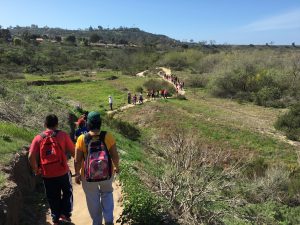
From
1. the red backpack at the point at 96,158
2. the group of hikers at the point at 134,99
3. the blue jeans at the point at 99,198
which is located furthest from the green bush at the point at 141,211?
the group of hikers at the point at 134,99

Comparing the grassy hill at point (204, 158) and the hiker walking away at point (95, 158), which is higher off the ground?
the hiker walking away at point (95, 158)

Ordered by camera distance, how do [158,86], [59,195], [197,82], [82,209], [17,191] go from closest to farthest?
[59,195] → [17,191] → [82,209] → [158,86] → [197,82]

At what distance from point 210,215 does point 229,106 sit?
109ft

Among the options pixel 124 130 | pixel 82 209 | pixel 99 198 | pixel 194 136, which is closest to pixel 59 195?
pixel 99 198

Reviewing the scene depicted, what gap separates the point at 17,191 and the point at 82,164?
147cm

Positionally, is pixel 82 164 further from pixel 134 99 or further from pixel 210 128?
pixel 134 99

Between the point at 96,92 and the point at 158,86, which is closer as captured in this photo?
the point at 96,92

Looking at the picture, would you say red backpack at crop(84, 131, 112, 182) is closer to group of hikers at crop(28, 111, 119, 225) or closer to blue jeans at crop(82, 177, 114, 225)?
group of hikers at crop(28, 111, 119, 225)

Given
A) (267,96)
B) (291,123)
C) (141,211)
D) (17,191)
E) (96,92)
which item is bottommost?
(291,123)

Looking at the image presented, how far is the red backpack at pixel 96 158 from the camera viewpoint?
5730 millimetres

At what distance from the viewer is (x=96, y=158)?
5.73m

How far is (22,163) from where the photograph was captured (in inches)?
319

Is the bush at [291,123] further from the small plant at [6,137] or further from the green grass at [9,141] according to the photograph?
the small plant at [6,137]

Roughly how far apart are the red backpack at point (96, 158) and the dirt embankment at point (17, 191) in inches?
50.5
